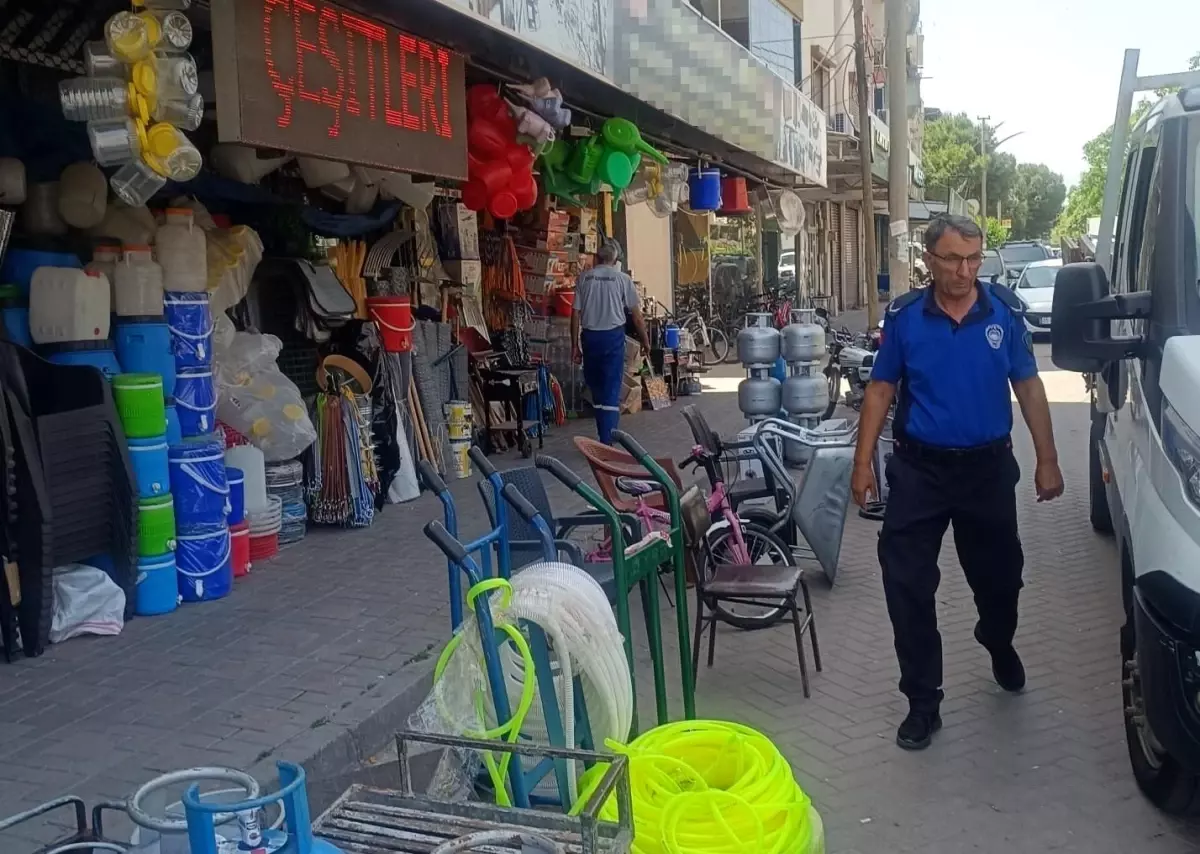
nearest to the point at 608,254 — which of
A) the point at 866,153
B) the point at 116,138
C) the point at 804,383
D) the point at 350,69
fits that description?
the point at 804,383

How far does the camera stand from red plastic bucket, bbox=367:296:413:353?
8.87 m

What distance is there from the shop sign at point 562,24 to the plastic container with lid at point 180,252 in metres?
1.95

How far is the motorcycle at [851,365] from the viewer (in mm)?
10570

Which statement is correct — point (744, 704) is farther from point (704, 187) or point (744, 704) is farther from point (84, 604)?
point (704, 187)

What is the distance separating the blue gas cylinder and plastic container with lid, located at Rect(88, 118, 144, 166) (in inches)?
138

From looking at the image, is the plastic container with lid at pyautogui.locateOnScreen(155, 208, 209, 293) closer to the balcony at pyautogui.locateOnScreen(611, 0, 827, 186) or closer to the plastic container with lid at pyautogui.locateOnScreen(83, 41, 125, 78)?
the plastic container with lid at pyautogui.locateOnScreen(83, 41, 125, 78)

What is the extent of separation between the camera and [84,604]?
5.83 meters

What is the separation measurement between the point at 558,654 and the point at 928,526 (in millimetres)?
2025

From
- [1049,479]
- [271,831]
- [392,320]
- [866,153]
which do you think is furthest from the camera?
[866,153]

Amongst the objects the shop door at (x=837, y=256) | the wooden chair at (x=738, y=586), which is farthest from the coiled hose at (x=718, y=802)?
the shop door at (x=837, y=256)

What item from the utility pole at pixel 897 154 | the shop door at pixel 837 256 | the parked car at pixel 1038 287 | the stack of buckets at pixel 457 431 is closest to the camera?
the stack of buckets at pixel 457 431

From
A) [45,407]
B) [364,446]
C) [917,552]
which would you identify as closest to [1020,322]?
[917,552]

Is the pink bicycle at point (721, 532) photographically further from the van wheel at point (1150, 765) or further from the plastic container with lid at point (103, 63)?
the plastic container with lid at point (103, 63)

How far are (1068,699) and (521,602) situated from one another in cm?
301
